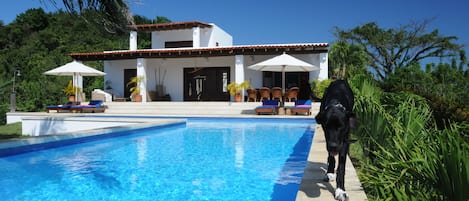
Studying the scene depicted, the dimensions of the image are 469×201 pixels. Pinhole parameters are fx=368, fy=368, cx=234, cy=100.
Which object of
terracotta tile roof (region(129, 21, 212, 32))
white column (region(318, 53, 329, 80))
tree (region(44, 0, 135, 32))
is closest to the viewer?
tree (region(44, 0, 135, 32))

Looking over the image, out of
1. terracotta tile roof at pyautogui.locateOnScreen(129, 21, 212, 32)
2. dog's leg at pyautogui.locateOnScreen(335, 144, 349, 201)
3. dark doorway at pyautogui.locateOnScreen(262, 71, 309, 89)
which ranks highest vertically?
terracotta tile roof at pyautogui.locateOnScreen(129, 21, 212, 32)

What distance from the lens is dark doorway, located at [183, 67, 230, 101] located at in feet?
73.7

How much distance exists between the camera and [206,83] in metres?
22.8

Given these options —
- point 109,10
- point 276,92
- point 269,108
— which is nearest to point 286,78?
point 276,92

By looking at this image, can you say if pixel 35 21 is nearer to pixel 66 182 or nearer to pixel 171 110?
pixel 171 110

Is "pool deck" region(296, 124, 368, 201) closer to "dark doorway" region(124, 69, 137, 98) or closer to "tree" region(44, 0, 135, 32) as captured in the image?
"tree" region(44, 0, 135, 32)

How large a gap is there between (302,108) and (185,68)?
10088mm

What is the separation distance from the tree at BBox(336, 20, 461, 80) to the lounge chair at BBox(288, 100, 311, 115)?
19572mm

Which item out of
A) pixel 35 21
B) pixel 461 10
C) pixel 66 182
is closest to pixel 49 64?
pixel 35 21

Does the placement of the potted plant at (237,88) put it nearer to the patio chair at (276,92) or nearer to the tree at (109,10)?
the patio chair at (276,92)

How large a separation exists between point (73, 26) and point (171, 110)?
1089 inches

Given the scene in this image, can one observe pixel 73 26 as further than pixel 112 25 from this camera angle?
Yes

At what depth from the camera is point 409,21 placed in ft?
109

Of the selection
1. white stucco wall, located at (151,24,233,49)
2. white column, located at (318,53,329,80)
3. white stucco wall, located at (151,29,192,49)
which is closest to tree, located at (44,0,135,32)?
white column, located at (318,53,329,80)
